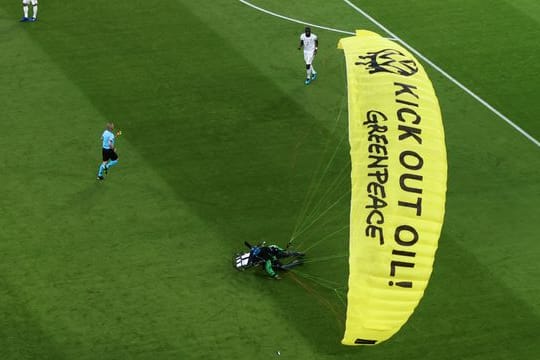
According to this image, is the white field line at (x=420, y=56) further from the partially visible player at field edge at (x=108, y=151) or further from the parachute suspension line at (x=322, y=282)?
the partially visible player at field edge at (x=108, y=151)

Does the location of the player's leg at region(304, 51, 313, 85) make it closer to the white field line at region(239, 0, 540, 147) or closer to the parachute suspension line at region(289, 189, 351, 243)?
the white field line at region(239, 0, 540, 147)

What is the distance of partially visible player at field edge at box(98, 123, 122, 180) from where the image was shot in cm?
3156

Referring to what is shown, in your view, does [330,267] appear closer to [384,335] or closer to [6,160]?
[384,335]

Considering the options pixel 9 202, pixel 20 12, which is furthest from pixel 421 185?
pixel 20 12

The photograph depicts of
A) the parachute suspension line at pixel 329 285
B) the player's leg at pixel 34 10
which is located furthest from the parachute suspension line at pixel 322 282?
the player's leg at pixel 34 10

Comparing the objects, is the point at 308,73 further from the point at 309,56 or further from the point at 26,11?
the point at 26,11

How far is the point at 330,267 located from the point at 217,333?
4010 millimetres

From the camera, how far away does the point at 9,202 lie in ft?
102

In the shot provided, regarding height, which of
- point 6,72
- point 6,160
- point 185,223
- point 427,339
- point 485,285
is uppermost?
point 6,72

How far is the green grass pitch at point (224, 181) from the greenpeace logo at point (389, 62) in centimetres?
611

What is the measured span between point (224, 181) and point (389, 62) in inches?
339

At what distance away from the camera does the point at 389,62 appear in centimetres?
2520

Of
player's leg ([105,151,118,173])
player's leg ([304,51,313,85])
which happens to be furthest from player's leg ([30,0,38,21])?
player's leg ([105,151,118,173])

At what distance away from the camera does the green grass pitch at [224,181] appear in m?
26.9
